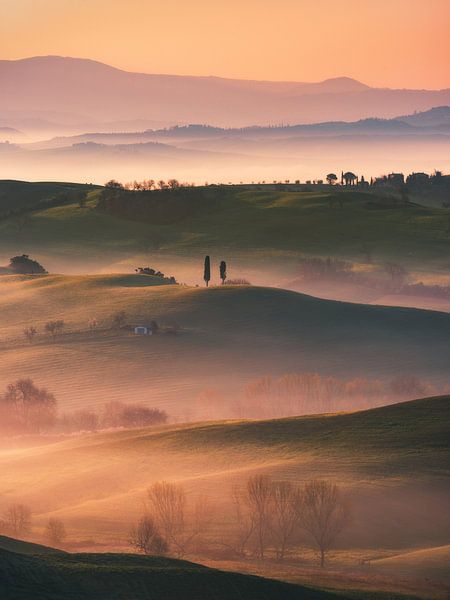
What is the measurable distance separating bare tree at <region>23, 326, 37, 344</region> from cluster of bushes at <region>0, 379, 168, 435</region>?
25889mm

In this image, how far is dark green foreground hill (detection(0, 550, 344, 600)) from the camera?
31922 mm

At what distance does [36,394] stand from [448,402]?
38178 millimetres

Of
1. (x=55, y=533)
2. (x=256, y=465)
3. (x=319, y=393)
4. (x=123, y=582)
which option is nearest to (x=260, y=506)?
(x=55, y=533)

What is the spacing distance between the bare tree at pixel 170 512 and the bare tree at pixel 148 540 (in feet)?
2.55

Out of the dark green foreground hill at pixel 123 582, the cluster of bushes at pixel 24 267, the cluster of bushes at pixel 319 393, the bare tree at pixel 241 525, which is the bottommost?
the cluster of bushes at pixel 319 393

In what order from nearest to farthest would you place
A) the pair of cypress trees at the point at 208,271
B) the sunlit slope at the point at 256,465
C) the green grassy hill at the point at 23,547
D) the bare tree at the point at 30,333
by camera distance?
the green grassy hill at the point at 23,547 < the sunlit slope at the point at 256,465 < the bare tree at the point at 30,333 < the pair of cypress trees at the point at 208,271

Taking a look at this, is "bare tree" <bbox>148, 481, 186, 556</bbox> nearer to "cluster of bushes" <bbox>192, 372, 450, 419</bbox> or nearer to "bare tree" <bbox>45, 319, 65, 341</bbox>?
"cluster of bushes" <bbox>192, 372, 450, 419</bbox>

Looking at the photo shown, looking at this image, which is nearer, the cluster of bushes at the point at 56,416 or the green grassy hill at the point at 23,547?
the green grassy hill at the point at 23,547

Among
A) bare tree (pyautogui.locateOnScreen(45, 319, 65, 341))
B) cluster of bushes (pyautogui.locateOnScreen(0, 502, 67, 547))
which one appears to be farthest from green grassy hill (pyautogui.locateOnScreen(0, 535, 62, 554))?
bare tree (pyautogui.locateOnScreen(45, 319, 65, 341))

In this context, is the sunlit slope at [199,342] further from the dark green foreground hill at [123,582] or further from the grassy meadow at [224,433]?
the dark green foreground hill at [123,582]

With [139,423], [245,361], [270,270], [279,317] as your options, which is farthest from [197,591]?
[270,270]

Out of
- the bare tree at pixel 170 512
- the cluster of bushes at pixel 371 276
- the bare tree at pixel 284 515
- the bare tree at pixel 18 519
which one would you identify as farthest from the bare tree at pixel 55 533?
the cluster of bushes at pixel 371 276

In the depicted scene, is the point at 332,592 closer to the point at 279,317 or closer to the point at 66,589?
the point at 66,589

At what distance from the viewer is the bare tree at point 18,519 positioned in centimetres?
6044
